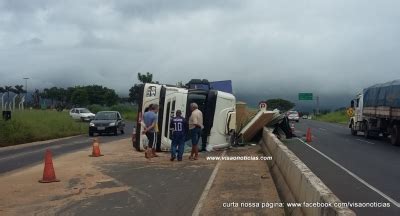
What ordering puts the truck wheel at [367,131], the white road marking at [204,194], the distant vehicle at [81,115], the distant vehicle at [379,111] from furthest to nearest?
1. the distant vehicle at [81,115]
2. the truck wheel at [367,131]
3. the distant vehicle at [379,111]
4. the white road marking at [204,194]

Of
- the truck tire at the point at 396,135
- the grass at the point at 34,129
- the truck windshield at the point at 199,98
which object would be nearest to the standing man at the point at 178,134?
the truck windshield at the point at 199,98

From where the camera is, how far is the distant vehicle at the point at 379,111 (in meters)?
26.5

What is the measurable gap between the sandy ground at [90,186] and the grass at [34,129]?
458 inches

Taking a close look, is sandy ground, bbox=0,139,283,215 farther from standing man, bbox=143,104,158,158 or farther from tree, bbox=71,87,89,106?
tree, bbox=71,87,89,106

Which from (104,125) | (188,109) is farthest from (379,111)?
(104,125)

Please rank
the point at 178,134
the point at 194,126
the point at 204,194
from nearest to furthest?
the point at 204,194, the point at 178,134, the point at 194,126

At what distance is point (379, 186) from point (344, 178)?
134 cm

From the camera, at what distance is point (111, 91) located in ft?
377

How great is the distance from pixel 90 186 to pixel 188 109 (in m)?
8.38

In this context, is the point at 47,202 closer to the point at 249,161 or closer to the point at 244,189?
the point at 244,189

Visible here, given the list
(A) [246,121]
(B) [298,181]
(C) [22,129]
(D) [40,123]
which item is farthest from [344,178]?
(D) [40,123]

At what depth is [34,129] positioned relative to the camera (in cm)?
3098

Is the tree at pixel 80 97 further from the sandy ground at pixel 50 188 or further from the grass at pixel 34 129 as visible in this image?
the sandy ground at pixel 50 188

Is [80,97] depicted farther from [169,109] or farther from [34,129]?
[169,109]
